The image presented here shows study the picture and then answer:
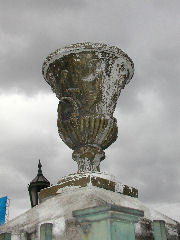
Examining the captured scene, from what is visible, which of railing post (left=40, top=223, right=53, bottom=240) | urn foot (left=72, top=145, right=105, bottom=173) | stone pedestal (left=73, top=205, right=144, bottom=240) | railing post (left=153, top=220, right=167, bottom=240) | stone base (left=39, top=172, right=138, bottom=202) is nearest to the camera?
stone pedestal (left=73, top=205, right=144, bottom=240)

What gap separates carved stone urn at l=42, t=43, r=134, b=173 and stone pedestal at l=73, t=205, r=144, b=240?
1551mm

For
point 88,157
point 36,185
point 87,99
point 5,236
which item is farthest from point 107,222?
point 36,185

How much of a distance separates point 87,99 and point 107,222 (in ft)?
6.96

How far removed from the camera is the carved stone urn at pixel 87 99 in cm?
457

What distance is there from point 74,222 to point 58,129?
5.08 ft

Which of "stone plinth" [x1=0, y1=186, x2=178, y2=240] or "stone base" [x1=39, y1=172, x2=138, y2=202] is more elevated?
"stone base" [x1=39, y1=172, x2=138, y2=202]

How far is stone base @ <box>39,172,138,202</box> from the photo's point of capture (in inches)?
165

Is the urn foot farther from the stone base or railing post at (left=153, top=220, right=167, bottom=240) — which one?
railing post at (left=153, top=220, right=167, bottom=240)

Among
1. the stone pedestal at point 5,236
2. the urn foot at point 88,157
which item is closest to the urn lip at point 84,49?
the urn foot at point 88,157

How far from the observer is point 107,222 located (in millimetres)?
2855

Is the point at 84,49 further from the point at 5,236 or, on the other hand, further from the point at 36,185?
the point at 36,185

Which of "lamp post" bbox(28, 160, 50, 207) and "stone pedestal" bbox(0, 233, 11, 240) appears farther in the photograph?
"lamp post" bbox(28, 160, 50, 207)

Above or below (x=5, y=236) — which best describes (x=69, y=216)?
→ above

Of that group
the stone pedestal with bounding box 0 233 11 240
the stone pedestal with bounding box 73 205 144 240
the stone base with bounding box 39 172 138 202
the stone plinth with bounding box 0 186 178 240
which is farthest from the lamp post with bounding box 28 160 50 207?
the stone pedestal with bounding box 73 205 144 240
